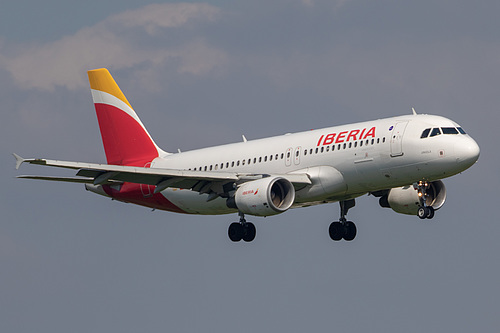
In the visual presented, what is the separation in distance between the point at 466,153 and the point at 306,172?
7875 millimetres

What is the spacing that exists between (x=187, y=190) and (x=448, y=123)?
1475 centimetres

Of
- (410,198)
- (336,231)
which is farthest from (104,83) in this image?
(410,198)

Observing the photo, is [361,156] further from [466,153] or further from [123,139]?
[123,139]

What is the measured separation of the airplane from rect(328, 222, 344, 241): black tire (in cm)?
6

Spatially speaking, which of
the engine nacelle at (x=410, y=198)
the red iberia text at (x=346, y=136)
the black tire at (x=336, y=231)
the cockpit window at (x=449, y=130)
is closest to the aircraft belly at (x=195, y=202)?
the black tire at (x=336, y=231)

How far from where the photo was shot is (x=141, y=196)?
6250 cm

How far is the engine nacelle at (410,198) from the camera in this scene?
58.1 metres

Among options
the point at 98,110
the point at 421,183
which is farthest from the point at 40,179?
the point at 421,183

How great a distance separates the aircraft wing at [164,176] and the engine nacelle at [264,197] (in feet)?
1.91

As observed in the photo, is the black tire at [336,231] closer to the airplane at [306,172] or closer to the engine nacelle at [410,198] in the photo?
the airplane at [306,172]

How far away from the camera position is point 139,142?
214ft

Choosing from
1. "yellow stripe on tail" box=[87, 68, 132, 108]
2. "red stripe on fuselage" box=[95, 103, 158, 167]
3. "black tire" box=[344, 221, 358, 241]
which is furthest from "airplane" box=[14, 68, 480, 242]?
"yellow stripe on tail" box=[87, 68, 132, 108]

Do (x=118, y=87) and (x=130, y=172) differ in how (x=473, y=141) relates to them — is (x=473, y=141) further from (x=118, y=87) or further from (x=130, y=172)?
(x=118, y=87)

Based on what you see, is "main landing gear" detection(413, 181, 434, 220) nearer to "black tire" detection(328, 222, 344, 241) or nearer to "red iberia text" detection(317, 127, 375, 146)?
"red iberia text" detection(317, 127, 375, 146)
